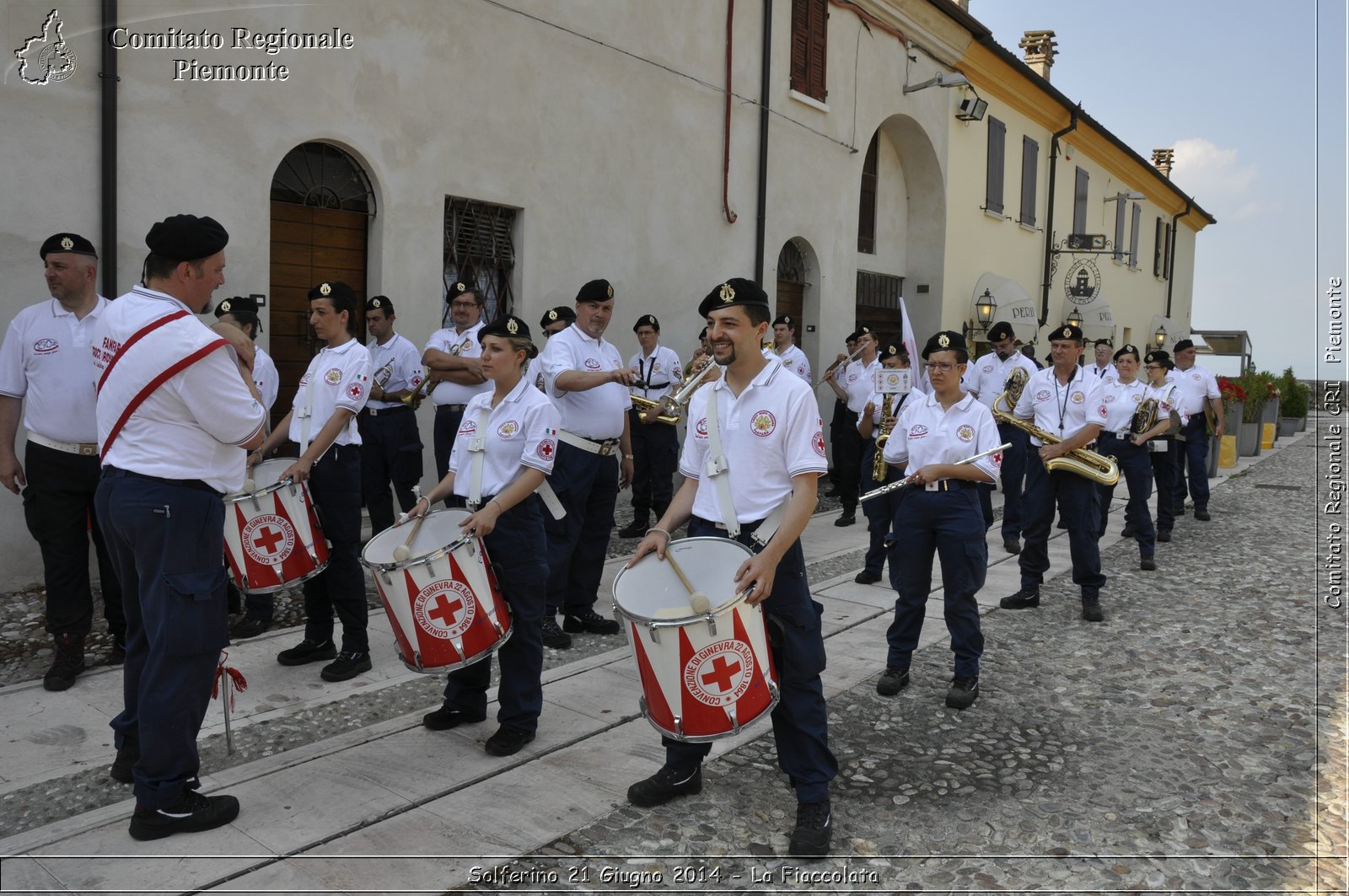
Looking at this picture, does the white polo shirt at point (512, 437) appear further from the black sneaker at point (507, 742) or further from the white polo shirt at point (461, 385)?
the white polo shirt at point (461, 385)

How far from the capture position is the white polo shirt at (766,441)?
348cm

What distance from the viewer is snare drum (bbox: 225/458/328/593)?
4664 mm

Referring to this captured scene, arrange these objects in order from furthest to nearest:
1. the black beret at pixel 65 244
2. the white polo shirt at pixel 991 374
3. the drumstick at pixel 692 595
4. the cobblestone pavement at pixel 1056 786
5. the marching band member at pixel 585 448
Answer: the white polo shirt at pixel 991 374 < the marching band member at pixel 585 448 < the black beret at pixel 65 244 < the cobblestone pavement at pixel 1056 786 < the drumstick at pixel 692 595

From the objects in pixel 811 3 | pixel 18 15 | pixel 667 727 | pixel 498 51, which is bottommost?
pixel 667 727

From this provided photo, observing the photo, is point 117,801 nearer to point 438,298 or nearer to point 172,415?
point 172,415

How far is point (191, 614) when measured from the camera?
3348 millimetres

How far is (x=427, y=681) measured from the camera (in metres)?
5.09

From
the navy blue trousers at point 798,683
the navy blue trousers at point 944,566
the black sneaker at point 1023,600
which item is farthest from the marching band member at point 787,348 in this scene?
the navy blue trousers at point 798,683

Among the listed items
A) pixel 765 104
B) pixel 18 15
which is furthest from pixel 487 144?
pixel 765 104

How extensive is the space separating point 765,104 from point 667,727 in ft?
33.8

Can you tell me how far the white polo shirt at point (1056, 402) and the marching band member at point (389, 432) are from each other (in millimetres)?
4772

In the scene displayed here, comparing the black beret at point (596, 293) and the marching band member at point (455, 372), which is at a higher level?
the black beret at point (596, 293)

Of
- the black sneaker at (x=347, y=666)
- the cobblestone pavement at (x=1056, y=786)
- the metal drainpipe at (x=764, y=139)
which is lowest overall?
the cobblestone pavement at (x=1056, y=786)

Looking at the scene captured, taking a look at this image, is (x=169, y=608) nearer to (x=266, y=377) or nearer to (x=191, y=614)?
(x=191, y=614)
